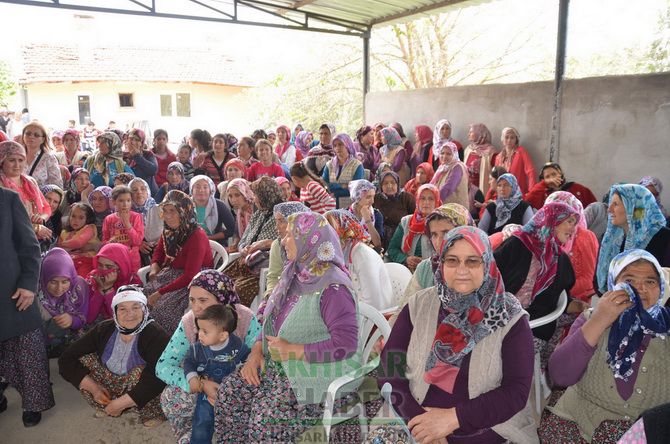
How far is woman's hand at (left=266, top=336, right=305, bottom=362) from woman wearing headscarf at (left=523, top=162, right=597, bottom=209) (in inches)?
145

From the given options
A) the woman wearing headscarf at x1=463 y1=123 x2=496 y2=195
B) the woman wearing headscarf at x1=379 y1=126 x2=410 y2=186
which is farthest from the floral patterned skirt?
the woman wearing headscarf at x1=379 y1=126 x2=410 y2=186

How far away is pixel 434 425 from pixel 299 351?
66 cm

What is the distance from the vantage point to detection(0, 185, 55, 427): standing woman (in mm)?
2713

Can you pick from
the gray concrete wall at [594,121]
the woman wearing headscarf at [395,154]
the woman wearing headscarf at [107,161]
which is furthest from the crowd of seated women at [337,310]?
the woman wearing headscarf at [395,154]

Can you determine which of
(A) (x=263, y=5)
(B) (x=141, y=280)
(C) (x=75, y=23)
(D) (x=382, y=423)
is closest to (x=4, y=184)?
(B) (x=141, y=280)

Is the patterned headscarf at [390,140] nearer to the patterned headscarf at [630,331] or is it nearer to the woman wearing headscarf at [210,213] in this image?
the woman wearing headscarf at [210,213]

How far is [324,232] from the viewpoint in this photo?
2.44 m

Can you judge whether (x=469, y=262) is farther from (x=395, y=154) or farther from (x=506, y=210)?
(x=395, y=154)

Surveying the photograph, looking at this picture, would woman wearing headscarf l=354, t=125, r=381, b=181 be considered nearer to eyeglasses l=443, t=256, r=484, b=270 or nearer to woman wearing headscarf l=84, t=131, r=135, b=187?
woman wearing headscarf l=84, t=131, r=135, b=187

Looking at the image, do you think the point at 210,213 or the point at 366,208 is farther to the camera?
the point at 210,213

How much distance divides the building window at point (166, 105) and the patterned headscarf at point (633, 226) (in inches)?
756

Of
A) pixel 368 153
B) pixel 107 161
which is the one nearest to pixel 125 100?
pixel 368 153

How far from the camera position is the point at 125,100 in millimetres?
19922

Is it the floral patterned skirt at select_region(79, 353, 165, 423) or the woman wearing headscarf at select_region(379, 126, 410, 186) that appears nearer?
the floral patterned skirt at select_region(79, 353, 165, 423)
